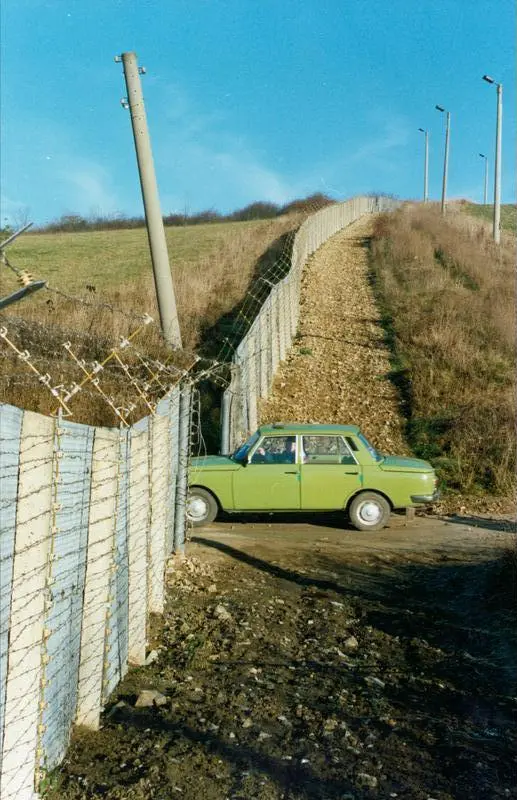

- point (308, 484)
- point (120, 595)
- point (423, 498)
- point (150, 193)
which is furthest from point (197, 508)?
point (120, 595)

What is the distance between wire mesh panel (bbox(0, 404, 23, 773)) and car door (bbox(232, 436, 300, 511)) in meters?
9.54

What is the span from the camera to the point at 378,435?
1859cm

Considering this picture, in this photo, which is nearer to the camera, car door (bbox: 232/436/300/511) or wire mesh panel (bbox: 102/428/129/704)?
wire mesh panel (bbox: 102/428/129/704)

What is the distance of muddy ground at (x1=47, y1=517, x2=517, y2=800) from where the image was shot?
5.04m

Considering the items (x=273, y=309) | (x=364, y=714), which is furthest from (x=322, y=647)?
(x=273, y=309)

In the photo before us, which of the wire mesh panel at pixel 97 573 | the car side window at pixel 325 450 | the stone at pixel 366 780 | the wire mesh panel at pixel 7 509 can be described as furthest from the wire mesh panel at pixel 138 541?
the car side window at pixel 325 450

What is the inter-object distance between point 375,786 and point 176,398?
17.8 feet

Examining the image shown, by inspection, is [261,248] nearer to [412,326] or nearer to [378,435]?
[412,326]

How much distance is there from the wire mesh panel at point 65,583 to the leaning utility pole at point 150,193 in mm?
9634

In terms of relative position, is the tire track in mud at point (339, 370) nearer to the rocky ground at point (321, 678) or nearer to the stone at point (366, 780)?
the rocky ground at point (321, 678)

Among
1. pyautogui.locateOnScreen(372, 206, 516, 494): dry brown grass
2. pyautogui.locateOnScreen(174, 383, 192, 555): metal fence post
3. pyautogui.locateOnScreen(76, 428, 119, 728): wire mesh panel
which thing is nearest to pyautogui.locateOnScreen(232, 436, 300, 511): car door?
pyautogui.locateOnScreen(174, 383, 192, 555): metal fence post

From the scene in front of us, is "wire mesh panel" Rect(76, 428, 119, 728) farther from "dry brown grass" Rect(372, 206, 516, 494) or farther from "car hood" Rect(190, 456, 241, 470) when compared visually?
"dry brown grass" Rect(372, 206, 516, 494)

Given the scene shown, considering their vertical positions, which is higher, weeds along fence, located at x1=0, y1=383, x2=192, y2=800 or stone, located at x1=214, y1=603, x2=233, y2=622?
weeds along fence, located at x1=0, y1=383, x2=192, y2=800

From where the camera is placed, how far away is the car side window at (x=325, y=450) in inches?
532
